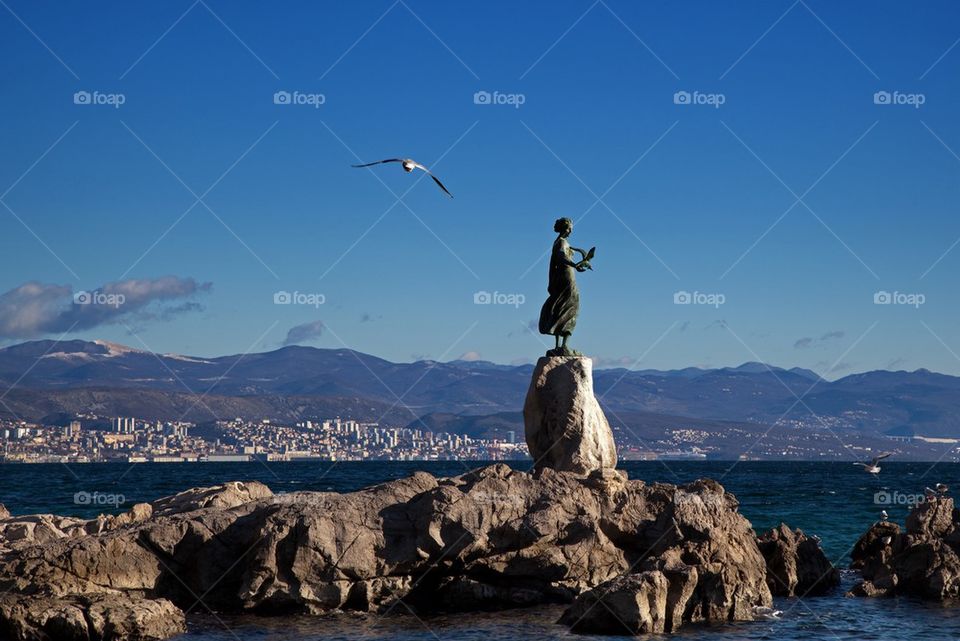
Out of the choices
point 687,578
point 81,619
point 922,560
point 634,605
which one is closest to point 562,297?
point 687,578

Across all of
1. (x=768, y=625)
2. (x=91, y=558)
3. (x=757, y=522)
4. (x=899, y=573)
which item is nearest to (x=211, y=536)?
(x=91, y=558)

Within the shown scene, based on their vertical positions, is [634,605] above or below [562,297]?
below

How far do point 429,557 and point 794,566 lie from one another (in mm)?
8301

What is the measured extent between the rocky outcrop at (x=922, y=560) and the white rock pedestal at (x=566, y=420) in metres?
5.85

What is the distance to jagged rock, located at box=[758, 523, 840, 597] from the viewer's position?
24375mm

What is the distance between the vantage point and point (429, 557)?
20641 mm

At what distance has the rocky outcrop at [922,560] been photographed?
77.7 ft

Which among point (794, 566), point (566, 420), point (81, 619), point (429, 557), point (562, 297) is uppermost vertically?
point (562, 297)

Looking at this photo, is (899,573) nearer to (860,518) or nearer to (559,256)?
(559,256)

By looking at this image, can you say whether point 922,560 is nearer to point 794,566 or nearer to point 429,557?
point 794,566

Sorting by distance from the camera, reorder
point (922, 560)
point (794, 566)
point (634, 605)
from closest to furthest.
Answer: point (634, 605) → point (922, 560) → point (794, 566)

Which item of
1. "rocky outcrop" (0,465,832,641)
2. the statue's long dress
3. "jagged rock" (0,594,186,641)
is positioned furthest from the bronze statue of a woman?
"jagged rock" (0,594,186,641)

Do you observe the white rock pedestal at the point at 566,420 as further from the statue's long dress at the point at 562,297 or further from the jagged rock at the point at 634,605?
the jagged rock at the point at 634,605

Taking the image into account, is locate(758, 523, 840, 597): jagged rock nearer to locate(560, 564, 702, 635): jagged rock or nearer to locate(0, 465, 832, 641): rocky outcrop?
locate(0, 465, 832, 641): rocky outcrop
